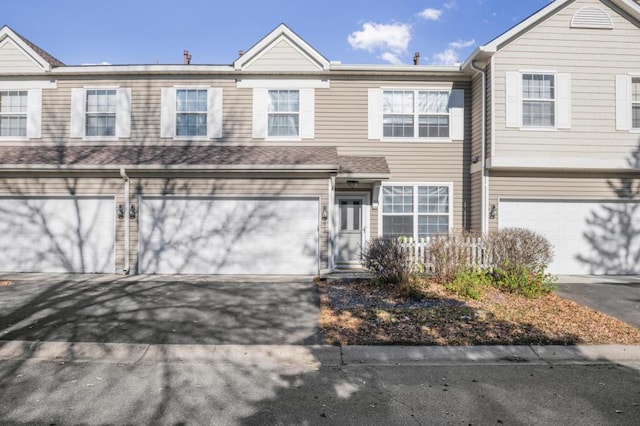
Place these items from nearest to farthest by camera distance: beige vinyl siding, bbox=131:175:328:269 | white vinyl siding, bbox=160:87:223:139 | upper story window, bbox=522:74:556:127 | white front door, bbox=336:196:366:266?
beige vinyl siding, bbox=131:175:328:269, upper story window, bbox=522:74:556:127, white front door, bbox=336:196:366:266, white vinyl siding, bbox=160:87:223:139

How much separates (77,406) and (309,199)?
7346mm

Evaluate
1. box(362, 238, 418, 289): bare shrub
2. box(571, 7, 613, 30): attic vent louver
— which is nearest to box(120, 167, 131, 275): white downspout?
box(362, 238, 418, 289): bare shrub

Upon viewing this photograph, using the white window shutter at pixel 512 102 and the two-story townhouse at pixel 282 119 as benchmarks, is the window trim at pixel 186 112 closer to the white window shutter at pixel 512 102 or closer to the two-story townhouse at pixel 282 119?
the two-story townhouse at pixel 282 119

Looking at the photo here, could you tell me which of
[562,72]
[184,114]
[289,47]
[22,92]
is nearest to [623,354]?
[562,72]

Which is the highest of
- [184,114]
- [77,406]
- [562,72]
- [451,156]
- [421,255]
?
[562,72]

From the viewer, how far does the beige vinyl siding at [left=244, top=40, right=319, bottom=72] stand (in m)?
11.7

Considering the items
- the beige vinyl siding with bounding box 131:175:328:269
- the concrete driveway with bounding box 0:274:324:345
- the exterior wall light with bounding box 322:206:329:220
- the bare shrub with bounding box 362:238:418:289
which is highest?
the beige vinyl siding with bounding box 131:175:328:269

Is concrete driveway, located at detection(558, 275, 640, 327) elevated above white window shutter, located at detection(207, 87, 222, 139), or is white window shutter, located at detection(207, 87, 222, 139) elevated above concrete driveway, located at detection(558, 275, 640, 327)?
white window shutter, located at detection(207, 87, 222, 139)

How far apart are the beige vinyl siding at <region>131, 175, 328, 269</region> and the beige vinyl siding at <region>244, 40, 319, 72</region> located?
3785mm

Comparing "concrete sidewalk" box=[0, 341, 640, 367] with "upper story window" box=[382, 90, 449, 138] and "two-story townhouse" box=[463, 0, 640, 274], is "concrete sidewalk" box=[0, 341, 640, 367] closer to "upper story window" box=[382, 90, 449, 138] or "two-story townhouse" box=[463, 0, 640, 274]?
"two-story townhouse" box=[463, 0, 640, 274]

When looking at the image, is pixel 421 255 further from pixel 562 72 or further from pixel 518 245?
pixel 562 72

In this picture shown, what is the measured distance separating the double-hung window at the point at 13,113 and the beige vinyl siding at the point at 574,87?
14109 millimetres

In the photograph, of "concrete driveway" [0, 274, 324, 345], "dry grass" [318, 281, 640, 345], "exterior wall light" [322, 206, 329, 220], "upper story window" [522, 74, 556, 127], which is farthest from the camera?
"upper story window" [522, 74, 556, 127]

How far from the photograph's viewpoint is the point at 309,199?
409 inches
